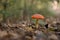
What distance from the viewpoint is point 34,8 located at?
23.4 ft

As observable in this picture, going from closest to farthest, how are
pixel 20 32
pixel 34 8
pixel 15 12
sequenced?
pixel 20 32
pixel 15 12
pixel 34 8

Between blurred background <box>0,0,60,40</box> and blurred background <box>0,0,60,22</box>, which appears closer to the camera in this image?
blurred background <box>0,0,60,40</box>

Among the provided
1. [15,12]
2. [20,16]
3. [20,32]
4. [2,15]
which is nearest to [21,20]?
[20,16]

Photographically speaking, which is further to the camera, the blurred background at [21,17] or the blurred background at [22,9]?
the blurred background at [22,9]

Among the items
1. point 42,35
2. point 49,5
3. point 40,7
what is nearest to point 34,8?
point 40,7

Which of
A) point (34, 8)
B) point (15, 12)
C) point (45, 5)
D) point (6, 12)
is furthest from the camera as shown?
point (45, 5)

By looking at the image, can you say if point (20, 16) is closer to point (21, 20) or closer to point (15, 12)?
point (21, 20)

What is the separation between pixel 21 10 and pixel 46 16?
1.53 m

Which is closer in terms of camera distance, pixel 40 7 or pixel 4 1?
pixel 4 1

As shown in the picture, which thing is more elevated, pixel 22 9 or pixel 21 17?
pixel 22 9

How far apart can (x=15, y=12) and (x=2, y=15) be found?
0.59 m

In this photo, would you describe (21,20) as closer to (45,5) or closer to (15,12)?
(15,12)

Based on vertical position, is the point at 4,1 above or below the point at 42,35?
above

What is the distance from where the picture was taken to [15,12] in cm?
614
